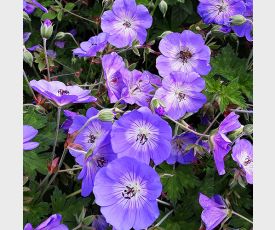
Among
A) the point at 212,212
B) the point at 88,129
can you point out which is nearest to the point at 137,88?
the point at 88,129

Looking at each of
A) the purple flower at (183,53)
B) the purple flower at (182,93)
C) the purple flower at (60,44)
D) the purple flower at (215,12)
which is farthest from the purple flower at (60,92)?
the purple flower at (215,12)

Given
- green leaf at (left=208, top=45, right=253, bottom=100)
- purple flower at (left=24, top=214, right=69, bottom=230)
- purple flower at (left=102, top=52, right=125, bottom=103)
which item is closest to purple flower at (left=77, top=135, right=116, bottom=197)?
purple flower at (left=24, top=214, right=69, bottom=230)

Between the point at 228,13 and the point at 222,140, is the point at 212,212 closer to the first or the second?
the point at 222,140

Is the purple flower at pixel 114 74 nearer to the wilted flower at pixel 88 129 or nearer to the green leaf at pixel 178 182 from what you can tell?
the wilted flower at pixel 88 129

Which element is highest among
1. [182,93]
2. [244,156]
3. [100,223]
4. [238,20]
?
[238,20]

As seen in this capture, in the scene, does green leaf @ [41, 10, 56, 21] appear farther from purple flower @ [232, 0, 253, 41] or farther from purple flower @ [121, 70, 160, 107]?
purple flower @ [232, 0, 253, 41]

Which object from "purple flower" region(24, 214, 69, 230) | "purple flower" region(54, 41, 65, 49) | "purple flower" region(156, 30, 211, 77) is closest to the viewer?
"purple flower" region(24, 214, 69, 230)
